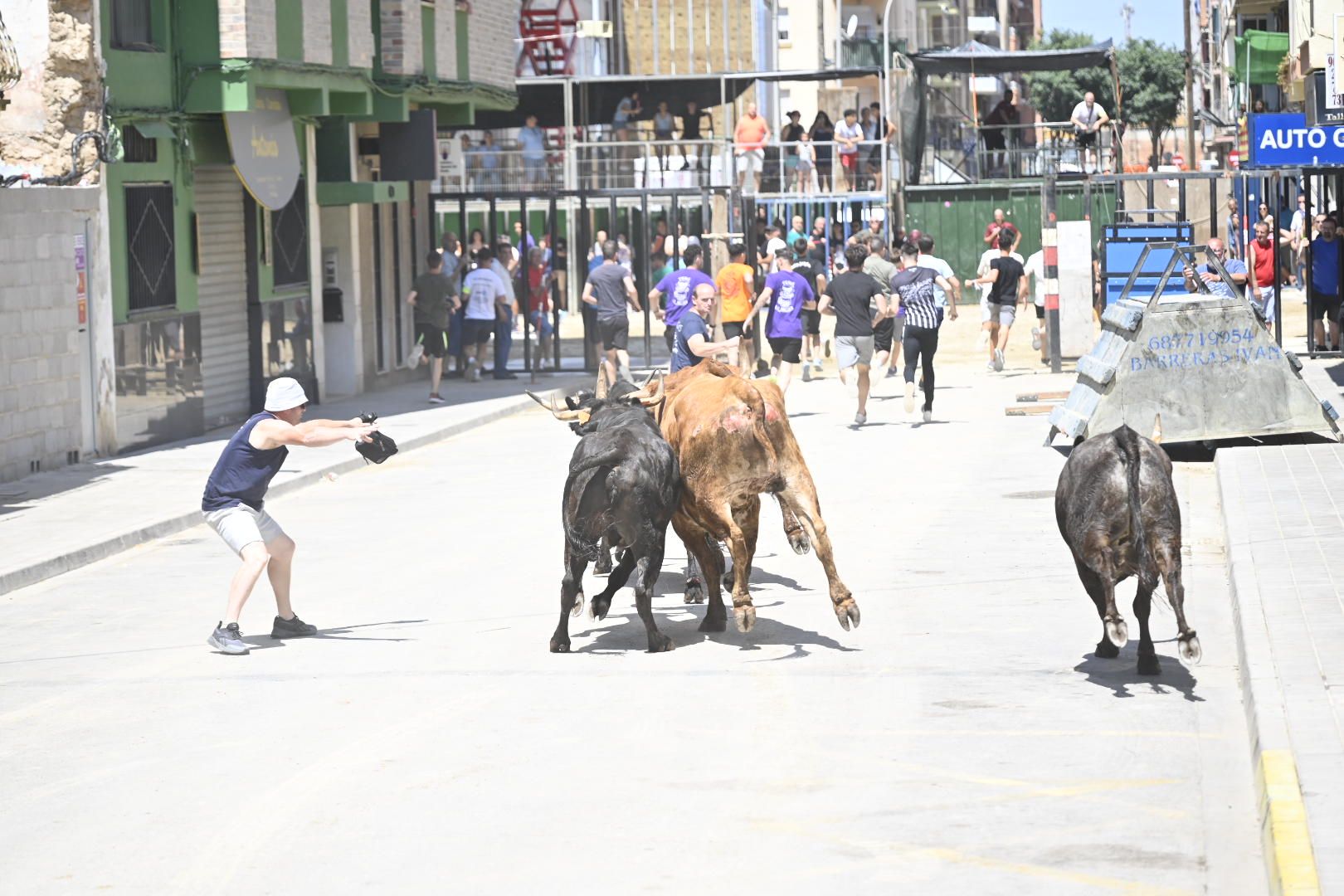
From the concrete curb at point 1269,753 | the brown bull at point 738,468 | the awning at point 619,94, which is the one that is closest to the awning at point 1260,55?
the awning at point 619,94

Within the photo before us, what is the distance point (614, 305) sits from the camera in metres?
26.0

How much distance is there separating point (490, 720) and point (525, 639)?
194 centimetres

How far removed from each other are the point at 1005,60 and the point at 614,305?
22.2 meters

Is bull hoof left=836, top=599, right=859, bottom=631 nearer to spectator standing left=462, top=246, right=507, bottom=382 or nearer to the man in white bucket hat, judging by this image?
the man in white bucket hat

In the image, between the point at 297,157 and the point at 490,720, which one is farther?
the point at 297,157

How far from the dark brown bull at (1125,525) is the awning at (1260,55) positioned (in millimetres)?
31821

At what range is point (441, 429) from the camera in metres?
22.6

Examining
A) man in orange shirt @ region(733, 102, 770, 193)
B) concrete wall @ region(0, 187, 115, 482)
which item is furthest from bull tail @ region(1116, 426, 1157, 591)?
man in orange shirt @ region(733, 102, 770, 193)

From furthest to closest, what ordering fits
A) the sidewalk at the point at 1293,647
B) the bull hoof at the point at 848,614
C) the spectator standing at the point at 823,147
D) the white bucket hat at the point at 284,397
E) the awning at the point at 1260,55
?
the spectator standing at the point at 823,147 → the awning at the point at 1260,55 → the white bucket hat at the point at 284,397 → the bull hoof at the point at 848,614 → the sidewalk at the point at 1293,647

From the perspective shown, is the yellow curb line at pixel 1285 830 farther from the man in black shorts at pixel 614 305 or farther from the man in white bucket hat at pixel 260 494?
the man in black shorts at pixel 614 305

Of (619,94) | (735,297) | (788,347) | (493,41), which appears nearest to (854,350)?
(788,347)

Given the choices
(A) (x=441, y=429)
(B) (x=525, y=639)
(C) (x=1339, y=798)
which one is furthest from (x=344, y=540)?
(C) (x=1339, y=798)

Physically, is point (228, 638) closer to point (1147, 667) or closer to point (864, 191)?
point (1147, 667)

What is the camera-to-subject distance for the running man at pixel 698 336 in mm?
15586
